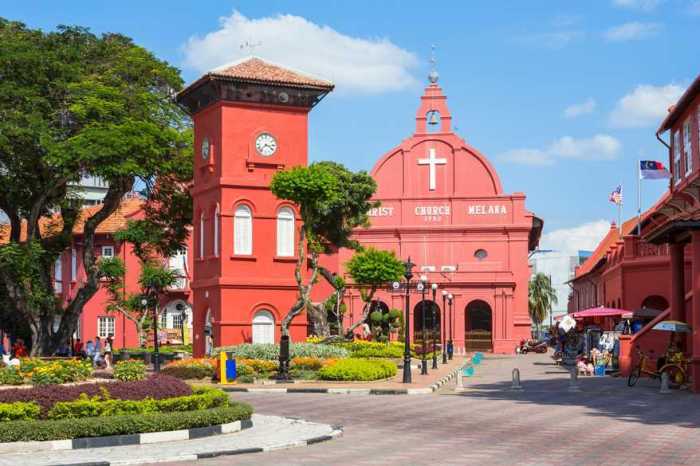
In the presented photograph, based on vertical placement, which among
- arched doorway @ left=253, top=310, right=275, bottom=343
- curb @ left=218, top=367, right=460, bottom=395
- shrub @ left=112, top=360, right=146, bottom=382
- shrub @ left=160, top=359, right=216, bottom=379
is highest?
arched doorway @ left=253, top=310, right=275, bottom=343

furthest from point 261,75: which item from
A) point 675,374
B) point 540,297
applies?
point 540,297

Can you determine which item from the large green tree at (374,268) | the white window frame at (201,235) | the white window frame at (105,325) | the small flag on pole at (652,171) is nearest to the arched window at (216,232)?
the white window frame at (201,235)

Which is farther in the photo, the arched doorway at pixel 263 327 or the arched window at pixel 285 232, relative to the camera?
the arched window at pixel 285 232

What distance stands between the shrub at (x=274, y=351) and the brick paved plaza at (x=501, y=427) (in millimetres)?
8274

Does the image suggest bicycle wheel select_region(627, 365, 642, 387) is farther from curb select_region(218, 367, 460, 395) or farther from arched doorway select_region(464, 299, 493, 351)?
arched doorway select_region(464, 299, 493, 351)

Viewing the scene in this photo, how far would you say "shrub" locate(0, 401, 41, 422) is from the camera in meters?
16.8

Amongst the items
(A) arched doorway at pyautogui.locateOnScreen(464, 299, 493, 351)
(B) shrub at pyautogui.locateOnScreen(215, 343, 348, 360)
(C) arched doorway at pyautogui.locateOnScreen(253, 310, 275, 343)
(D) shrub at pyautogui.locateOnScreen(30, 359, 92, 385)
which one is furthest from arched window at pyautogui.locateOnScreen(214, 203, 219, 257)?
(A) arched doorway at pyautogui.locateOnScreen(464, 299, 493, 351)

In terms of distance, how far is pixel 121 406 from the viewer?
1798 cm

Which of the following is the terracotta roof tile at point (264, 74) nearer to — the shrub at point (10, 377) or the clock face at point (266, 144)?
the clock face at point (266, 144)

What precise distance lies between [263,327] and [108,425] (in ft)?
87.4

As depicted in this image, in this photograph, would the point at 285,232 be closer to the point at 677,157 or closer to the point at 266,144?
the point at 266,144

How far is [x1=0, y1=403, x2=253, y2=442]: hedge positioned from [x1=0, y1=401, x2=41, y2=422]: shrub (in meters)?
0.40

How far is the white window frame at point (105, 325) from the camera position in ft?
216

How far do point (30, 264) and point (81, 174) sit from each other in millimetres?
4142
